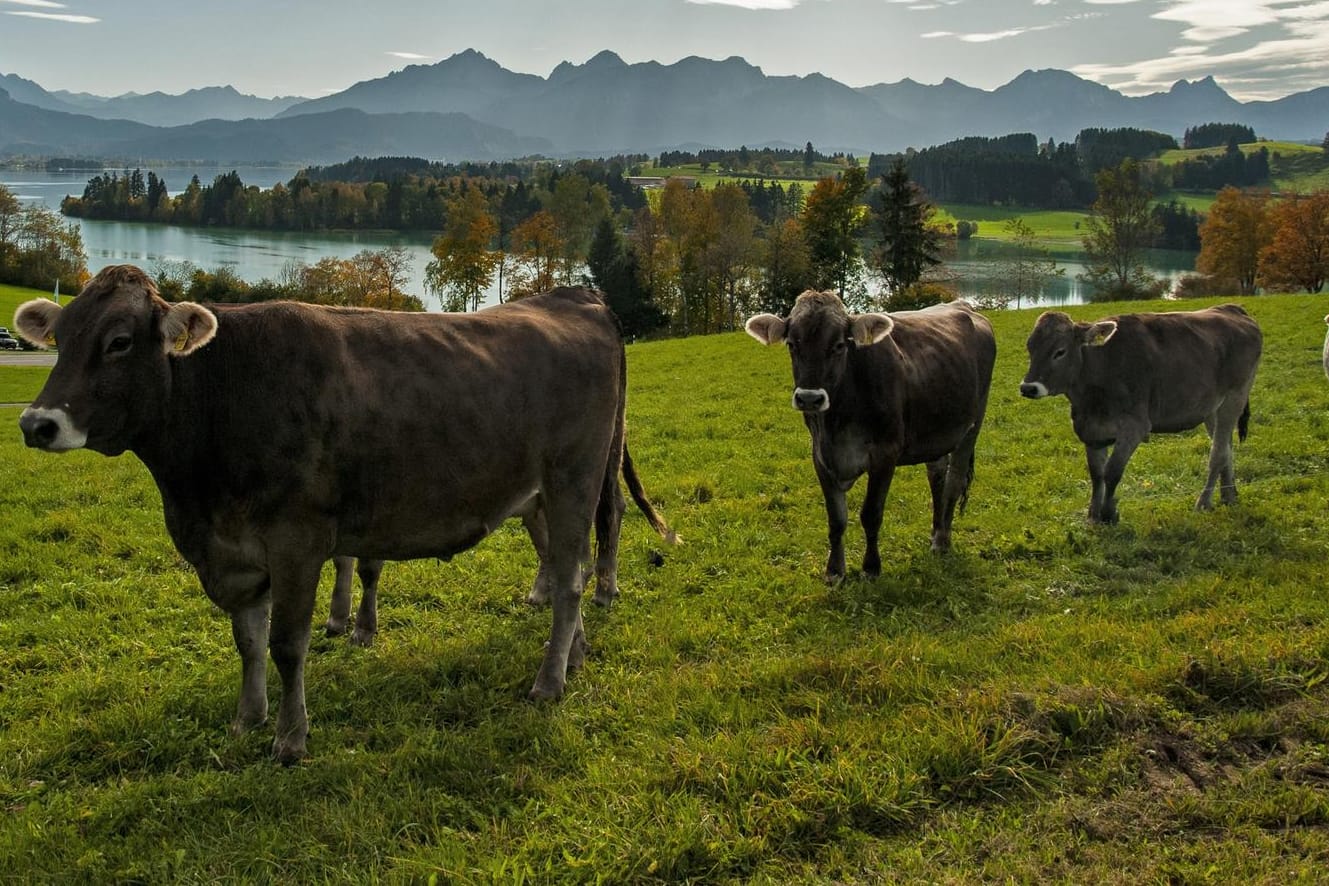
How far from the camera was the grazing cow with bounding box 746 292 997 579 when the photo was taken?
7383 millimetres

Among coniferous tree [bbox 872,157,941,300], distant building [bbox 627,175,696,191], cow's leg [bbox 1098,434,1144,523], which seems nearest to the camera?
cow's leg [bbox 1098,434,1144,523]

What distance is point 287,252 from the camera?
117188 mm

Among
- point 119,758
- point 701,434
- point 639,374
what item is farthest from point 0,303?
point 119,758

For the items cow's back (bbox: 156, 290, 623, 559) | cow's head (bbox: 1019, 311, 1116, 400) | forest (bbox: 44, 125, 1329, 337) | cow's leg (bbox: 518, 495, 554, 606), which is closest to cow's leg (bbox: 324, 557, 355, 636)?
cow's leg (bbox: 518, 495, 554, 606)

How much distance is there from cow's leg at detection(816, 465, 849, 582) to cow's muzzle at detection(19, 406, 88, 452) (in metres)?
5.51

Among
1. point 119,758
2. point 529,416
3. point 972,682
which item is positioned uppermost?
point 529,416

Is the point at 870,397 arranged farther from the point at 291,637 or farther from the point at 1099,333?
the point at 291,637

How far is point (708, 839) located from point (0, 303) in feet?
256

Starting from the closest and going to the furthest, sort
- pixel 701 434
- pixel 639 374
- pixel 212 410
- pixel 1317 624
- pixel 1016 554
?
pixel 212 410 → pixel 1317 624 → pixel 1016 554 → pixel 701 434 → pixel 639 374

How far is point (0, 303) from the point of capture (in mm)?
63875

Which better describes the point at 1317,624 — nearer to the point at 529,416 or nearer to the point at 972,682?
the point at 972,682

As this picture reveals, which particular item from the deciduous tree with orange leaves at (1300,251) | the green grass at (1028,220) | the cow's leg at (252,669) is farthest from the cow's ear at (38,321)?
the green grass at (1028,220)

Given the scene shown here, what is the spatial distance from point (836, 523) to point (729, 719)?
303 cm

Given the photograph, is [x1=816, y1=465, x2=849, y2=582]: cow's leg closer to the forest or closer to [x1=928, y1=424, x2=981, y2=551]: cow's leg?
[x1=928, y1=424, x2=981, y2=551]: cow's leg
